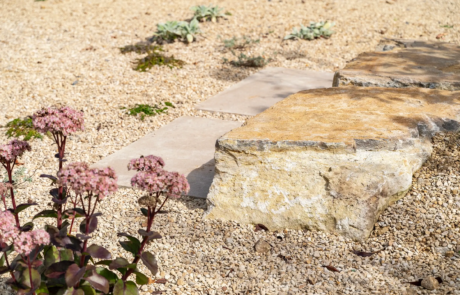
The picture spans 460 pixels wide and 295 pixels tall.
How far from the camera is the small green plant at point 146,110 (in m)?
5.48

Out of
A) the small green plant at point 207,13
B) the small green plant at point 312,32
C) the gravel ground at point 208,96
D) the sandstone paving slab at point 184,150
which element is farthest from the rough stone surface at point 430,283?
the small green plant at point 207,13

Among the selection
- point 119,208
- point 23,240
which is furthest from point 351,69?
point 23,240

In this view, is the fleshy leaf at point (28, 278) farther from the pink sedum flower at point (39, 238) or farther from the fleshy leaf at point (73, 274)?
the pink sedum flower at point (39, 238)

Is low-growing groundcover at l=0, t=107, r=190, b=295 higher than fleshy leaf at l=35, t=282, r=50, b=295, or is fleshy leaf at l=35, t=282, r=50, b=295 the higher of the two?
low-growing groundcover at l=0, t=107, r=190, b=295

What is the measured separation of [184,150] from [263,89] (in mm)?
1921

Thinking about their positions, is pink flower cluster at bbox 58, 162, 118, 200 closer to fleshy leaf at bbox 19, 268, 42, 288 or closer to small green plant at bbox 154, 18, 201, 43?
fleshy leaf at bbox 19, 268, 42, 288

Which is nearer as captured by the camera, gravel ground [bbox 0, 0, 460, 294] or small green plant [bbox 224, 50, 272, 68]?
gravel ground [bbox 0, 0, 460, 294]

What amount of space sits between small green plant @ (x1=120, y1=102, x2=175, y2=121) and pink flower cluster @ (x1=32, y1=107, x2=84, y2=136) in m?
3.05

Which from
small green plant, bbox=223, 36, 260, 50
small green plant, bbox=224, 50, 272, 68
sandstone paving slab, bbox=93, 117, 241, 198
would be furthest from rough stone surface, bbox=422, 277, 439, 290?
small green plant, bbox=223, 36, 260, 50

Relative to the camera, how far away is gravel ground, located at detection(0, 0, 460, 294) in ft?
9.53

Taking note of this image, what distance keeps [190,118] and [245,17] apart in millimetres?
4173

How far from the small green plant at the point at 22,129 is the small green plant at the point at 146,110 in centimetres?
100

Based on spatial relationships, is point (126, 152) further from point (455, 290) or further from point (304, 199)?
point (455, 290)

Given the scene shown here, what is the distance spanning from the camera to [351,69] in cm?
491
